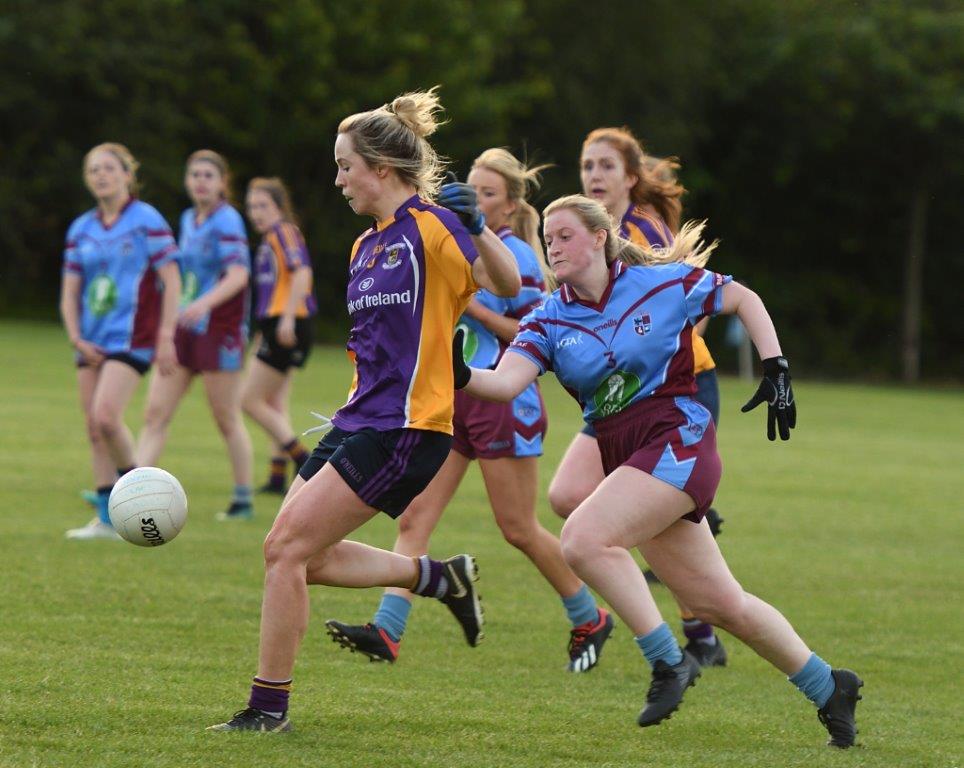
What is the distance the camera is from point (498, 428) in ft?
22.4

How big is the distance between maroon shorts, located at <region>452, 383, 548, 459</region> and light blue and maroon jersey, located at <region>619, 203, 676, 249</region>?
87 centimetres

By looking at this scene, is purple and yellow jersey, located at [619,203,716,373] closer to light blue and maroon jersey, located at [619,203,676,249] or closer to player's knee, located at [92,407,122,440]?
light blue and maroon jersey, located at [619,203,676,249]

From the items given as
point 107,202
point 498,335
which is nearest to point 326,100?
point 107,202

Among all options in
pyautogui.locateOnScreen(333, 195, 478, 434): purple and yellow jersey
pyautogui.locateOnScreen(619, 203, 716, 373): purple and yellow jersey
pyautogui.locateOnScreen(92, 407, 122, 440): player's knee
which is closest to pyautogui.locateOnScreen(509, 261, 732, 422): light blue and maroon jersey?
pyautogui.locateOnScreen(333, 195, 478, 434): purple and yellow jersey

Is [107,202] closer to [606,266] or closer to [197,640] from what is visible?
[197,640]

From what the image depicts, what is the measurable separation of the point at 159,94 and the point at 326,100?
3989 millimetres

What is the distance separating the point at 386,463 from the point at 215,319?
5615 mm

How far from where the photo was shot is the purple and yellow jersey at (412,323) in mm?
5004

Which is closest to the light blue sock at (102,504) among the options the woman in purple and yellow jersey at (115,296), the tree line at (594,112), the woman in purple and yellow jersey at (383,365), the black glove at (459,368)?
the woman in purple and yellow jersey at (115,296)

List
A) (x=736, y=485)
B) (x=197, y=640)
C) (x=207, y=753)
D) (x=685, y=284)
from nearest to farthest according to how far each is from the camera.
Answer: (x=207, y=753) → (x=685, y=284) → (x=197, y=640) → (x=736, y=485)

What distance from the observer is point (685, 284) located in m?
5.29

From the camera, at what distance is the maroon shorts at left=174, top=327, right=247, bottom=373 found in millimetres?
10234

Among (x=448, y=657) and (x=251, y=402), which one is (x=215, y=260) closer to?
(x=251, y=402)

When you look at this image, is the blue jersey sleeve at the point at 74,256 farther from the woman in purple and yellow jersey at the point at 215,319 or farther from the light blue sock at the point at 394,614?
the light blue sock at the point at 394,614
